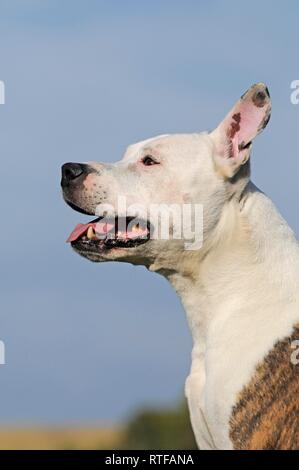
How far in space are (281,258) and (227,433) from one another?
1593 mm

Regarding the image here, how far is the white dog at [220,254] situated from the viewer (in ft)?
34.3

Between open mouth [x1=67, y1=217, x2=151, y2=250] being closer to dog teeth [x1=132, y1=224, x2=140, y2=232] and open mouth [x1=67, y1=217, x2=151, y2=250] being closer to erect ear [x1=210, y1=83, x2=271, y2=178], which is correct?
dog teeth [x1=132, y1=224, x2=140, y2=232]

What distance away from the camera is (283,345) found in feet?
34.3

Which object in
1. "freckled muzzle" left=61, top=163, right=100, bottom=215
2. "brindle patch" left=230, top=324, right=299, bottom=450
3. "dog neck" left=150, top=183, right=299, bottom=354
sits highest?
"freckled muzzle" left=61, top=163, right=100, bottom=215

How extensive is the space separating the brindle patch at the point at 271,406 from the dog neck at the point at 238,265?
20.9 inches

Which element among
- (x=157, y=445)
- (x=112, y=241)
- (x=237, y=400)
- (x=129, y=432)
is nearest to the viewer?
(x=237, y=400)

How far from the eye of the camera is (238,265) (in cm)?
1091

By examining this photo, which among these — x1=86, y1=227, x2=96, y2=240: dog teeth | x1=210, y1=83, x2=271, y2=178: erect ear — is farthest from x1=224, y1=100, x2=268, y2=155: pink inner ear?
x1=86, y1=227, x2=96, y2=240: dog teeth

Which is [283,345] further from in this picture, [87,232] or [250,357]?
[87,232]

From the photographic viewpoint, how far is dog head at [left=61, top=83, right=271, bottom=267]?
1104 centimetres

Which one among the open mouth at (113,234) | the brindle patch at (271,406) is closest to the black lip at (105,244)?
the open mouth at (113,234)

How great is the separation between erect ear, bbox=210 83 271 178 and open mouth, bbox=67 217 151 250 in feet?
3.03
